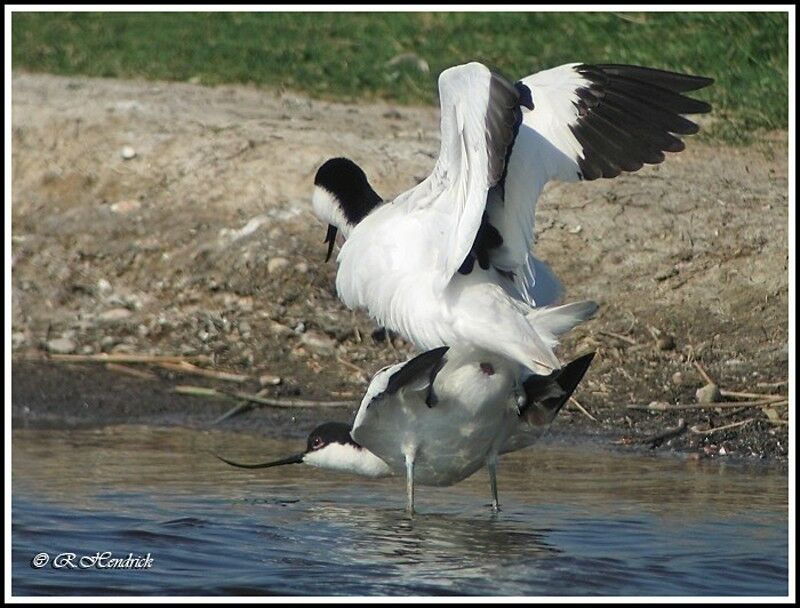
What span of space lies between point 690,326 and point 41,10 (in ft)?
21.1

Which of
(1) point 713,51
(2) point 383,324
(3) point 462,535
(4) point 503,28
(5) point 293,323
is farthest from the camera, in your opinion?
(4) point 503,28

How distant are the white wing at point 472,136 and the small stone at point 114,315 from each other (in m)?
3.96

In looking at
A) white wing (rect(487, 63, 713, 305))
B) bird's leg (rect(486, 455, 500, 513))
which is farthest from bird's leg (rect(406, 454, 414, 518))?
white wing (rect(487, 63, 713, 305))

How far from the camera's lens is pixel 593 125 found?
5.63 m

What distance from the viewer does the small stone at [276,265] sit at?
863 cm

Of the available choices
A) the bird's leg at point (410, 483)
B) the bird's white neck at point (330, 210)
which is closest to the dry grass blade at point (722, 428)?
the bird's leg at point (410, 483)

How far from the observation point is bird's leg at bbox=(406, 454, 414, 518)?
19.4 ft

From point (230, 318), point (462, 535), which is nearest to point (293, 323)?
point (230, 318)

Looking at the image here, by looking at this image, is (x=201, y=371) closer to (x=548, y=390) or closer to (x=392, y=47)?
(x=548, y=390)

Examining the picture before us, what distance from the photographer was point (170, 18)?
12180 mm

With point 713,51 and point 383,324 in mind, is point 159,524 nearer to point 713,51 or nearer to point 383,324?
point 383,324

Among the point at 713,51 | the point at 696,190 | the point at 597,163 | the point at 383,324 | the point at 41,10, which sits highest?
the point at 41,10

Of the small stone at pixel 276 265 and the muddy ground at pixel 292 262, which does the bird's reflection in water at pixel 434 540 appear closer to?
the muddy ground at pixel 292 262

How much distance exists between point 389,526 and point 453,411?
645 millimetres
